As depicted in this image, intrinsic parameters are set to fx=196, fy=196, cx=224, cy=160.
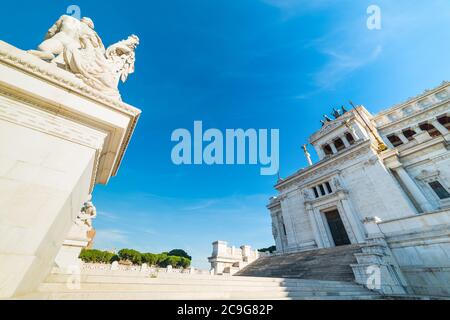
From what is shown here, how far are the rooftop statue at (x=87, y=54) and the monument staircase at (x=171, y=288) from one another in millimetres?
3426

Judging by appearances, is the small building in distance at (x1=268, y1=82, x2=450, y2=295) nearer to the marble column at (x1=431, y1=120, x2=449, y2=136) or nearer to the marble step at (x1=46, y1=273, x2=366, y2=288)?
Answer: the marble column at (x1=431, y1=120, x2=449, y2=136)

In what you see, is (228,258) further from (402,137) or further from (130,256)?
(402,137)

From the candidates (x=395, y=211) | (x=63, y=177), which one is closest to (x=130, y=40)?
(x=63, y=177)

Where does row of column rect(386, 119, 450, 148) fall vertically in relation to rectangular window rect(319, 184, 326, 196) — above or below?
above

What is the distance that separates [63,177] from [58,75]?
6.19 ft

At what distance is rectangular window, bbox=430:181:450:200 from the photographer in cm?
1590

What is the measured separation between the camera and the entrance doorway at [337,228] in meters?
18.4

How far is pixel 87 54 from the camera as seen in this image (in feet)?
14.1

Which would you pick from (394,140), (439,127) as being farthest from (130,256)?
(439,127)

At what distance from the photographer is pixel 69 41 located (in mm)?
4238

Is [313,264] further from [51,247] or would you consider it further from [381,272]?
[51,247]

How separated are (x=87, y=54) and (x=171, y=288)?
5.62 meters

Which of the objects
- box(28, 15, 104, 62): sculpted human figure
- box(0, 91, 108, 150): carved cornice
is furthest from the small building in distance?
box(28, 15, 104, 62): sculpted human figure

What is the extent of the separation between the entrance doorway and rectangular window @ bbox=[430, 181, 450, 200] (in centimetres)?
763
